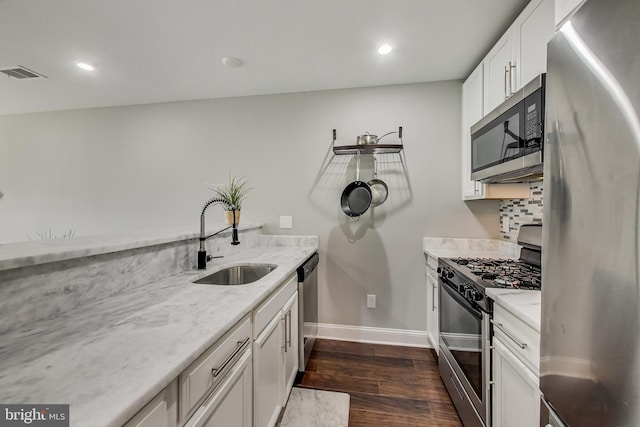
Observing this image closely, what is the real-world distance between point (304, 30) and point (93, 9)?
1306mm

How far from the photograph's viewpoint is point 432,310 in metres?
2.30

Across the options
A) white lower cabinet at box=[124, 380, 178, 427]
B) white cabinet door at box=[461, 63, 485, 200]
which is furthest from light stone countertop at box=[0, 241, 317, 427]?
white cabinet door at box=[461, 63, 485, 200]

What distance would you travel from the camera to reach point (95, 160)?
10.1 feet

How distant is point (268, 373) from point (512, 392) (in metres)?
1.09

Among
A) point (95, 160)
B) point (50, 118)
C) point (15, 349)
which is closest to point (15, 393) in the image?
point (15, 349)

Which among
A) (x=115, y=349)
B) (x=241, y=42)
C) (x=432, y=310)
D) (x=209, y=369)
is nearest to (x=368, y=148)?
(x=241, y=42)

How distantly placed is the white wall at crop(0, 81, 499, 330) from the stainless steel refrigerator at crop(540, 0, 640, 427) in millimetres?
1801

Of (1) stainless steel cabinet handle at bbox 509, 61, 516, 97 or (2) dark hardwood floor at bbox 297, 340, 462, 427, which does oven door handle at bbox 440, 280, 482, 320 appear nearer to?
(2) dark hardwood floor at bbox 297, 340, 462, 427

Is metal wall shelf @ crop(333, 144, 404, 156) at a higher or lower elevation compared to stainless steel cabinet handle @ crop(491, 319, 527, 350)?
higher

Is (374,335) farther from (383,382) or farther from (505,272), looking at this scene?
(505,272)

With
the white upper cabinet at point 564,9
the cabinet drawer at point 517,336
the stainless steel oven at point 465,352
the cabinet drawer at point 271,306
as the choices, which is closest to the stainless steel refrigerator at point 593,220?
the white upper cabinet at point 564,9

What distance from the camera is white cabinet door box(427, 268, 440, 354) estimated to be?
85.9 inches

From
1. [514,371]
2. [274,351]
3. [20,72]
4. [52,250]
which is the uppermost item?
[20,72]

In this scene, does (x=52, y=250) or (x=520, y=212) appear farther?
(x=520, y=212)
